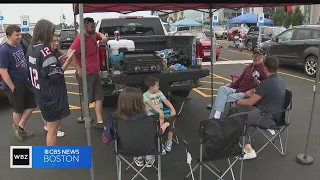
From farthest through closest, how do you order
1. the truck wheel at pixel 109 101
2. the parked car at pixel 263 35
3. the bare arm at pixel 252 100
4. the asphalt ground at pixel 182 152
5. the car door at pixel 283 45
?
the parked car at pixel 263 35
the car door at pixel 283 45
the truck wheel at pixel 109 101
the bare arm at pixel 252 100
the asphalt ground at pixel 182 152

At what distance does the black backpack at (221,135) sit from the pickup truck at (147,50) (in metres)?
1.70

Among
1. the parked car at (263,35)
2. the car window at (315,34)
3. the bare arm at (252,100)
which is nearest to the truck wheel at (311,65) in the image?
the car window at (315,34)

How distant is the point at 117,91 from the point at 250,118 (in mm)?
2273

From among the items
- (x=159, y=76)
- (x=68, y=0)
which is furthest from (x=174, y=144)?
(x=68, y=0)

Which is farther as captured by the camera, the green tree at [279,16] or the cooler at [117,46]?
the green tree at [279,16]

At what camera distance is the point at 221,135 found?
3014 mm

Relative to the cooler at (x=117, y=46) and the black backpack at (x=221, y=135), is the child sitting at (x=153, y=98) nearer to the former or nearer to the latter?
the black backpack at (x=221, y=135)

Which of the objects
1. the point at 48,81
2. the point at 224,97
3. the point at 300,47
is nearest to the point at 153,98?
the point at 224,97

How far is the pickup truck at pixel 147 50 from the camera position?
458cm

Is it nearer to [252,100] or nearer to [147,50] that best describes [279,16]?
[147,50]

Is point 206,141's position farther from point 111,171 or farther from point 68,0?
point 68,0

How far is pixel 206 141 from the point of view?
118 inches

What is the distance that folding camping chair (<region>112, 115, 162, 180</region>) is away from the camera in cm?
304

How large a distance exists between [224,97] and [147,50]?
1952mm
